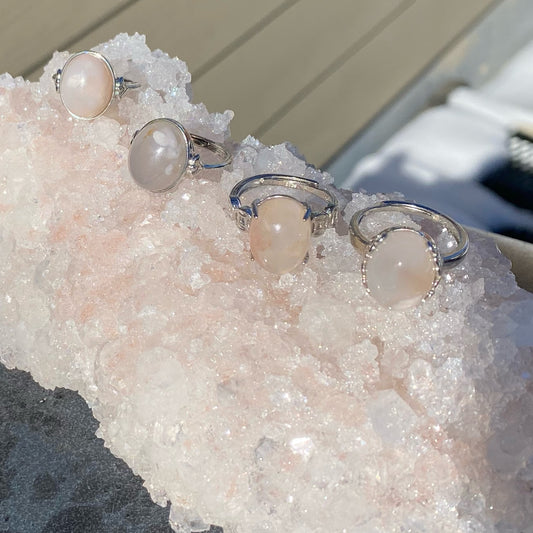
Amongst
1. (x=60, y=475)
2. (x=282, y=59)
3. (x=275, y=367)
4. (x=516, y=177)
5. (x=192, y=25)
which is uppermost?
(x=516, y=177)

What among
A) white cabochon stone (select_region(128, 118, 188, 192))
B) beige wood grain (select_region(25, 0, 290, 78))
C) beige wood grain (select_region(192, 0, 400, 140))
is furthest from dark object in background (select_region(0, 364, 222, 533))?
beige wood grain (select_region(192, 0, 400, 140))

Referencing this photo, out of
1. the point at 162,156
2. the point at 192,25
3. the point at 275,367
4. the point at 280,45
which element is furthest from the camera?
the point at 280,45

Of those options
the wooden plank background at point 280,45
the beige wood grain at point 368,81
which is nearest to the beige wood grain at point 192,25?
the wooden plank background at point 280,45

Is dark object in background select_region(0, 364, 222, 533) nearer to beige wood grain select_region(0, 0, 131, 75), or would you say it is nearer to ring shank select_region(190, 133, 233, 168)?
ring shank select_region(190, 133, 233, 168)

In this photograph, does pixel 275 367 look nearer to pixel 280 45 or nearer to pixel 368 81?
pixel 280 45

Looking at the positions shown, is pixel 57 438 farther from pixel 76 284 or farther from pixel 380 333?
pixel 380 333

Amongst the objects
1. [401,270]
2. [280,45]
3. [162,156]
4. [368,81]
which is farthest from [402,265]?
[368,81]
